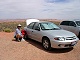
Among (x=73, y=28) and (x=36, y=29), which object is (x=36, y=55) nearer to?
(x=36, y=29)

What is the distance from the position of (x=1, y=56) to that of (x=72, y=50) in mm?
3842

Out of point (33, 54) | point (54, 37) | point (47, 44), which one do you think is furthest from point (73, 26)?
point (33, 54)

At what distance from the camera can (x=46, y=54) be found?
7363mm

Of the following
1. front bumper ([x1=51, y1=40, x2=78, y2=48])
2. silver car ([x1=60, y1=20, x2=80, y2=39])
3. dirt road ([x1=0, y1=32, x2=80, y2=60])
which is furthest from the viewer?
silver car ([x1=60, y1=20, x2=80, y2=39])

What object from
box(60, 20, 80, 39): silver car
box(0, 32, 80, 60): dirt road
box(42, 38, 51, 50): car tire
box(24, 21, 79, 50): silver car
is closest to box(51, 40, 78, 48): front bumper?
box(24, 21, 79, 50): silver car

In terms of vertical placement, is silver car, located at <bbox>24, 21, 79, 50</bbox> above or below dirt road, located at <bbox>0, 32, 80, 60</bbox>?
above

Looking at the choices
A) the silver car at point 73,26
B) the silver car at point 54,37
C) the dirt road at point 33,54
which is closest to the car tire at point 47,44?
the silver car at point 54,37

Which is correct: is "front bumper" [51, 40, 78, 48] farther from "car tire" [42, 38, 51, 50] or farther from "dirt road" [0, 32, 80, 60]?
"dirt road" [0, 32, 80, 60]

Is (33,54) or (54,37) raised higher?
(54,37)

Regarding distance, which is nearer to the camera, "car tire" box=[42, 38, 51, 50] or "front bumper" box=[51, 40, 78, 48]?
"front bumper" box=[51, 40, 78, 48]

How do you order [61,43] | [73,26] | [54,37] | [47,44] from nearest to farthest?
[61,43] → [54,37] → [47,44] → [73,26]

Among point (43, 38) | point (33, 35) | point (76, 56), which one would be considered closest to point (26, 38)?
point (33, 35)

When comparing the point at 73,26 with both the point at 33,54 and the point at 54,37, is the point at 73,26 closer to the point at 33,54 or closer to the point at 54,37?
the point at 54,37

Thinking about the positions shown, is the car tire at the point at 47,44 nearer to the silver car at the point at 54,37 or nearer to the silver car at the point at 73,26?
the silver car at the point at 54,37
